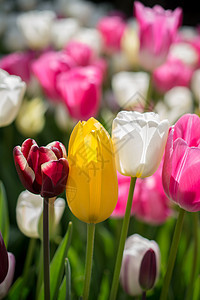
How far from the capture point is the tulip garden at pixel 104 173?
0.46 metres

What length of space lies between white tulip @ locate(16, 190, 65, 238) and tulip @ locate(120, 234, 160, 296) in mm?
103

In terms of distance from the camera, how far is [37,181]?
1.49ft

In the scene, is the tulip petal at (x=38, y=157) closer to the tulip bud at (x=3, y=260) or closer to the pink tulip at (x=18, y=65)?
the tulip bud at (x=3, y=260)

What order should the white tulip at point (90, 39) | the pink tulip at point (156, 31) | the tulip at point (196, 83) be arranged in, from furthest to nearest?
the white tulip at point (90, 39) < the tulip at point (196, 83) < the pink tulip at point (156, 31)

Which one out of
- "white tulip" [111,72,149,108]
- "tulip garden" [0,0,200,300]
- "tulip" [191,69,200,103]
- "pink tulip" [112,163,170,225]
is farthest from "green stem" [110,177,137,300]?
"tulip" [191,69,200,103]

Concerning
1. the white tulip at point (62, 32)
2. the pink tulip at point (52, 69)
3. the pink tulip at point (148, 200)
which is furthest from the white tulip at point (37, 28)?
the pink tulip at point (148, 200)

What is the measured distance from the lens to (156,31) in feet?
2.90

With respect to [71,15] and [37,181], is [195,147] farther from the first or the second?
[71,15]

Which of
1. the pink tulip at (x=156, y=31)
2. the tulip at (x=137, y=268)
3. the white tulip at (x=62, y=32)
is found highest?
the pink tulip at (x=156, y=31)

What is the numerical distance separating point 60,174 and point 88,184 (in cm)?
3

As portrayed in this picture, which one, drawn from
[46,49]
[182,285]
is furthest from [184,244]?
[46,49]

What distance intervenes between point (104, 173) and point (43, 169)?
0.19 ft

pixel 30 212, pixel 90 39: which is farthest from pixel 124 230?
pixel 90 39

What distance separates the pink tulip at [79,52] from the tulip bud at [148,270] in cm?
72
